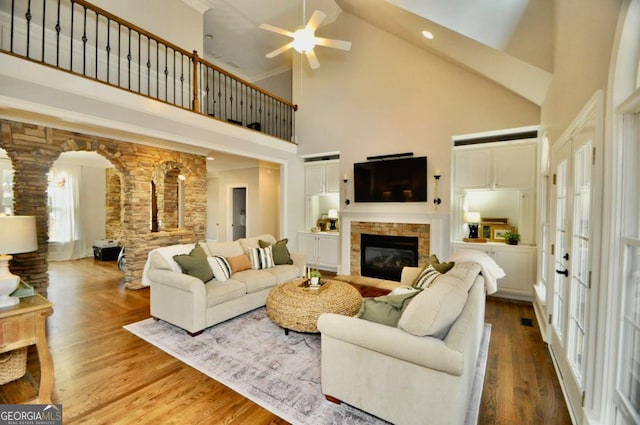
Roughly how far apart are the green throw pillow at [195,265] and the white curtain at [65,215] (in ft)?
20.7

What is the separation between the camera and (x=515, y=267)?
436cm

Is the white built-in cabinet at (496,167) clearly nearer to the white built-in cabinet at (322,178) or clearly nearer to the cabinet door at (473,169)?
the cabinet door at (473,169)

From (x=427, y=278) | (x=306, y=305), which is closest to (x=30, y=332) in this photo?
(x=306, y=305)

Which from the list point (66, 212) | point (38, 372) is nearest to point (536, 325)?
point (38, 372)

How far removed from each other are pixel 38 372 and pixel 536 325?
17.4 feet

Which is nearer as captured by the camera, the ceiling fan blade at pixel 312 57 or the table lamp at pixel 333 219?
the ceiling fan blade at pixel 312 57

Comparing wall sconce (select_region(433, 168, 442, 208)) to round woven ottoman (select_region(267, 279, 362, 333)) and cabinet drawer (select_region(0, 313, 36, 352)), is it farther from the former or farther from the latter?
cabinet drawer (select_region(0, 313, 36, 352))

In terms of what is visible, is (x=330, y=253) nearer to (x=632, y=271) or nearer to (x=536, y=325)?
(x=536, y=325)

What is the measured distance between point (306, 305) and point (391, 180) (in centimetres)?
328

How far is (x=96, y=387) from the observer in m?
2.25

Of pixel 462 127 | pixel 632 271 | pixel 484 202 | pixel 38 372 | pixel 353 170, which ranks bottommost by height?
pixel 38 372

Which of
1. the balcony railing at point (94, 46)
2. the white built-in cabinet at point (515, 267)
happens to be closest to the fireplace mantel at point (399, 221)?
the white built-in cabinet at point (515, 267)

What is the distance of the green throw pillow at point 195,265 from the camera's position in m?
3.46

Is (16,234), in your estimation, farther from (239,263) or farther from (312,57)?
(312,57)
